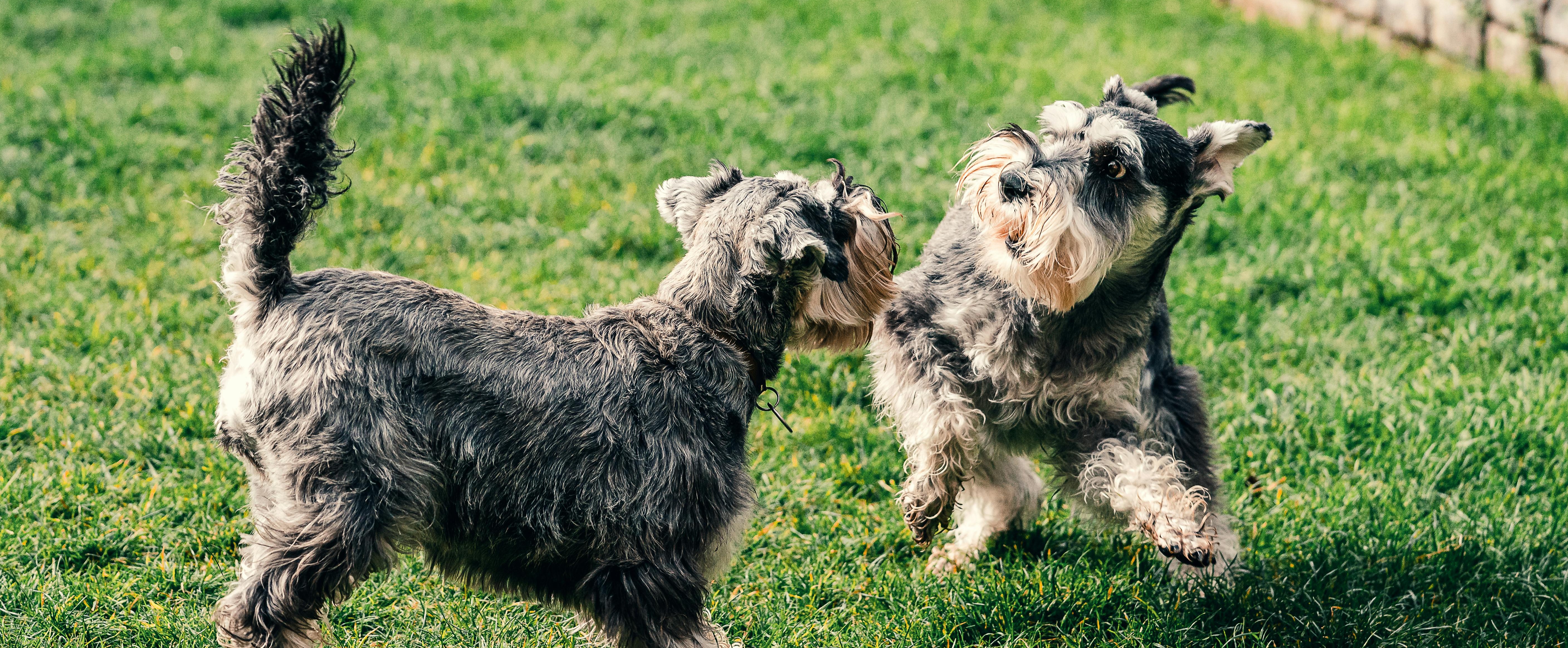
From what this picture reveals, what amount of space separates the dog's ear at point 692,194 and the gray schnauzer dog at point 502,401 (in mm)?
15

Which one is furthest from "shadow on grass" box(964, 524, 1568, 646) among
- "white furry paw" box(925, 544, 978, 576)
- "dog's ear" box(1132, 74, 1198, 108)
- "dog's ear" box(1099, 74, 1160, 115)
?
"dog's ear" box(1132, 74, 1198, 108)

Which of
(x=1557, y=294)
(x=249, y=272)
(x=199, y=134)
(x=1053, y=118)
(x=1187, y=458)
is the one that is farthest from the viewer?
(x=199, y=134)

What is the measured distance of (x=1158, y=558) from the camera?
183 inches

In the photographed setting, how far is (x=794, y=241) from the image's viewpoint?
Answer: 11.3 feet

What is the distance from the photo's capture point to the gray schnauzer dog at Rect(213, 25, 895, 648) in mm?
3109

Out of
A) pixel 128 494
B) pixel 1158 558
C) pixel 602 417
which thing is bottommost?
pixel 1158 558

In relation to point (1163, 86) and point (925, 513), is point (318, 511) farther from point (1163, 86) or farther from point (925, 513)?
point (1163, 86)

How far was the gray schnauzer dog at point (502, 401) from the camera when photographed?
311cm

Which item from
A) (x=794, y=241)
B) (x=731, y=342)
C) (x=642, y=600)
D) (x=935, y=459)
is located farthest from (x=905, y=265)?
(x=642, y=600)

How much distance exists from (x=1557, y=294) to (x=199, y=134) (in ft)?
27.2

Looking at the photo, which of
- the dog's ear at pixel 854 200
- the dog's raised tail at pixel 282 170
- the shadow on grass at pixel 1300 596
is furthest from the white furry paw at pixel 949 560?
the dog's raised tail at pixel 282 170

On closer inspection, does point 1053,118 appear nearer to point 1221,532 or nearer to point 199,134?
point 1221,532

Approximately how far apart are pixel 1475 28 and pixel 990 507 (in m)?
8.27

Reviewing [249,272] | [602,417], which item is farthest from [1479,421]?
[249,272]
